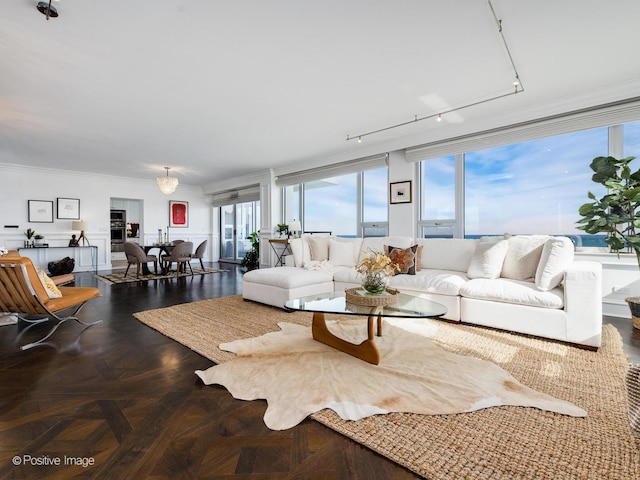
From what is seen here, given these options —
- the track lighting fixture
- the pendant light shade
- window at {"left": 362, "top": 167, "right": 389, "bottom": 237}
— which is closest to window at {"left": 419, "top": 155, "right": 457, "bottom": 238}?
window at {"left": 362, "top": 167, "right": 389, "bottom": 237}

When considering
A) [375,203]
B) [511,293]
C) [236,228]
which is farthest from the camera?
[236,228]

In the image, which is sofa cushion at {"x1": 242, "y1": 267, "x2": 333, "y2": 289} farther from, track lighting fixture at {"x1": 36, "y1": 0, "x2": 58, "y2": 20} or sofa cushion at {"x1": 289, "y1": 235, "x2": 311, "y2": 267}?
track lighting fixture at {"x1": 36, "y1": 0, "x2": 58, "y2": 20}

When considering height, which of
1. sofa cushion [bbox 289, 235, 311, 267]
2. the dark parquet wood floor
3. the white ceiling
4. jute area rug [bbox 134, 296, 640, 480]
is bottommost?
the dark parquet wood floor

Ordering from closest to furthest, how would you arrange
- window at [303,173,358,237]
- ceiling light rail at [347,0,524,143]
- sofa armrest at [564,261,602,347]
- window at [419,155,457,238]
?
ceiling light rail at [347,0,524,143]
sofa armrest at [564,261,602,347]
window at [419,155,457,238]
window at [303,173,358,237]

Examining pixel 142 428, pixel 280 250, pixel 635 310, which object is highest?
pixel 280 250

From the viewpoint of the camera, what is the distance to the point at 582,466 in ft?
4.35

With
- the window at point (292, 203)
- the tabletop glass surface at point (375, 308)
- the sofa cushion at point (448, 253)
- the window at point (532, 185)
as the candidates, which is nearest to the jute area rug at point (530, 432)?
the tabletop glass surface at point (375, 308)

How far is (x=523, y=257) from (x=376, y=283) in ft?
6.24

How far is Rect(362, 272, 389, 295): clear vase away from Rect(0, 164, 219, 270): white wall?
8.29m

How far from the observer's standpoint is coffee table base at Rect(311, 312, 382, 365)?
232 centimetres

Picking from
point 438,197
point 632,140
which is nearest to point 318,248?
point 438,197

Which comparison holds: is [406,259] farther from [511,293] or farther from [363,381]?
[363,381]

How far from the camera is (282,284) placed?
156 inches

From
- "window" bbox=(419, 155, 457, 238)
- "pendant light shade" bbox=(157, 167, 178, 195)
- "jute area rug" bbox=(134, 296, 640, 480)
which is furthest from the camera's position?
"pendant light shade" bbox=(157, 167, 178, 195)
